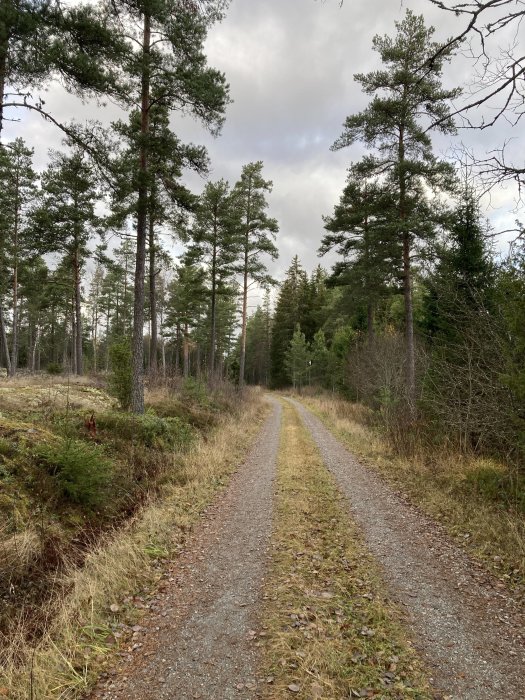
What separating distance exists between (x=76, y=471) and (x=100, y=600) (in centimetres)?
277

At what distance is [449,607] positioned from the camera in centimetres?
389

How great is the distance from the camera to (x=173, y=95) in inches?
426

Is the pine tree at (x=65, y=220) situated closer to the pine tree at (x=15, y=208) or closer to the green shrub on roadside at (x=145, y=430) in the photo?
the pine tree at (x=15, y=208)

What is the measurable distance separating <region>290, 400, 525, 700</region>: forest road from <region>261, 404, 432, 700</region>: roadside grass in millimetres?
181

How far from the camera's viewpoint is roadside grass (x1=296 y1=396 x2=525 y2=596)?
190 inches

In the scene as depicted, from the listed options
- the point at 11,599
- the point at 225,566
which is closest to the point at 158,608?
the point at 225,566

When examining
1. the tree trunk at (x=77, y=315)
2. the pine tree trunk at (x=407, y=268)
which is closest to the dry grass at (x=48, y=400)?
the tree trunk at (x=77, y=315)

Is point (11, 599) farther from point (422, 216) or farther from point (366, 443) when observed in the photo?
point (422, 216)

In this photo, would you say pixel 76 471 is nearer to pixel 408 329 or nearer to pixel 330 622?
pixel 330 622

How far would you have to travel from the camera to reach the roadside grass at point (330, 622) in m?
2.94

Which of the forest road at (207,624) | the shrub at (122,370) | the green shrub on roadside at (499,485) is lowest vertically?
the forest road at (207,624)

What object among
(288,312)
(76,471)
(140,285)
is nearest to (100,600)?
(76,471)

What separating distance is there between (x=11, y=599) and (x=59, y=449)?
265 centimetres

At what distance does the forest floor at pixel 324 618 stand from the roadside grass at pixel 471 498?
0.92 feet
